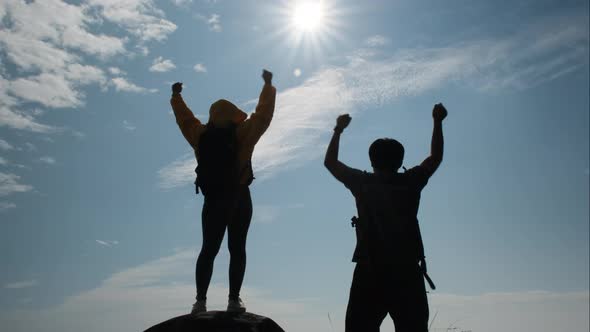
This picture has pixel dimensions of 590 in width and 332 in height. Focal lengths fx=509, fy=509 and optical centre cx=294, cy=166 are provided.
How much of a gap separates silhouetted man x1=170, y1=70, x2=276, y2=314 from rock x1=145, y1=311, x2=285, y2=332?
0.70 ft

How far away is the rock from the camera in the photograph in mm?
5914

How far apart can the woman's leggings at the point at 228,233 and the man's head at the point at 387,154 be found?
96.2 inches

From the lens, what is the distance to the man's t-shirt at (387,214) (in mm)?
4594

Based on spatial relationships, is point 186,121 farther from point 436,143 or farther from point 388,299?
point 388,299

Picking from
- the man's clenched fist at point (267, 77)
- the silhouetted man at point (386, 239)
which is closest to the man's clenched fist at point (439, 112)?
the silhouetted man at point (386, 239)

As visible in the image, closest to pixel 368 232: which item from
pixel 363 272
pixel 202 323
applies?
pixel 363 272

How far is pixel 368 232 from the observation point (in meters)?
4.68

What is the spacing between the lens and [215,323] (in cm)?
594

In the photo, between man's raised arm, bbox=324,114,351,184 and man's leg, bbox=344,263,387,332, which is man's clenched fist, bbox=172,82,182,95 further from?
man's leg, bbox=344,263,387,332

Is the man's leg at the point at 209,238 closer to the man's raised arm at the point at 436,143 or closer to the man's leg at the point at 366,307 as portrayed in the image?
the man's leg at the point at 366,307

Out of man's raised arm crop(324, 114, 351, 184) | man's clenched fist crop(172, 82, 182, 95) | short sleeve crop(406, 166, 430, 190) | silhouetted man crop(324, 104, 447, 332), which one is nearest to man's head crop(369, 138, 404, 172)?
silhouetted man crop(324, 104, 447, 332)

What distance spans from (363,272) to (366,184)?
803 mm

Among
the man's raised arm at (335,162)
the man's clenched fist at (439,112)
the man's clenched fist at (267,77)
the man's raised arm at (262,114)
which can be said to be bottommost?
the man's raised arm at (335,162)

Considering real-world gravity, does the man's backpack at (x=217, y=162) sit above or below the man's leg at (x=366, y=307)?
above
